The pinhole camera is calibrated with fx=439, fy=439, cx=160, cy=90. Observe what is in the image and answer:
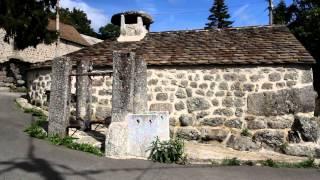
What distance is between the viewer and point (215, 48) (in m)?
13.7

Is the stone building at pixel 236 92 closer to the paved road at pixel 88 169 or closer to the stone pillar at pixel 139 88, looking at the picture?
the stone pillar at pixel 139 88

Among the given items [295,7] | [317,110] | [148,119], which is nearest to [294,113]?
[317,110]

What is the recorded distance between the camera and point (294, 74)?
40.6ft

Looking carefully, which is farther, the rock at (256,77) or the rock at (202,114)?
the rock at (202,114)

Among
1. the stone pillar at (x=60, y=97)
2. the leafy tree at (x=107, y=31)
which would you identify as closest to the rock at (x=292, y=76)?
the stone pillar at (x=60, y=97)

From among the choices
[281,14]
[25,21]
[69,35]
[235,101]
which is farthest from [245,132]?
[69,35]

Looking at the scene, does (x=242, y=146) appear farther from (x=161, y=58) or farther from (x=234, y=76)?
(x=161, y=58)

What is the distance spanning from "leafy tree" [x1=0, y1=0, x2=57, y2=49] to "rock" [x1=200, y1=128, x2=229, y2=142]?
39.5 feet

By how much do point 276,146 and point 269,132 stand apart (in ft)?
1.39

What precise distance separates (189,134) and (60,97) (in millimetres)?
4009

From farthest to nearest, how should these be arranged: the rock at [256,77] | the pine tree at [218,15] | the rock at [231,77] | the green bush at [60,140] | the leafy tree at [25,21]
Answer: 1. the pine tree at [218,15]
2. the leafy tree at [25,21]
3. the rock at [231,77]
4. the rock at [256,77]
5. the green bush at [60,140]

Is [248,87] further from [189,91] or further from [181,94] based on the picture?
[181,94]

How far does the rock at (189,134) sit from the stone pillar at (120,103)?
3265 mm

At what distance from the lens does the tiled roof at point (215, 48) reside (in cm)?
1274
